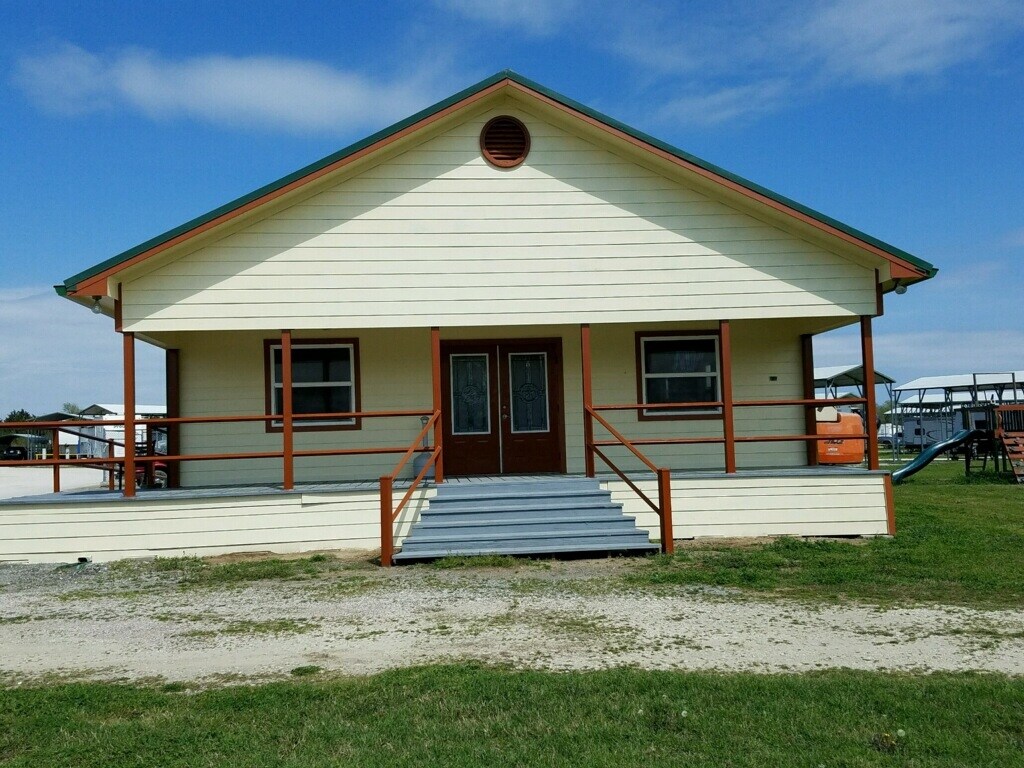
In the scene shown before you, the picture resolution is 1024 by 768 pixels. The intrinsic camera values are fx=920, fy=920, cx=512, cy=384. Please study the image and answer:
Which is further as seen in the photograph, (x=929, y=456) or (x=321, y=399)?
(x=929, y=456)

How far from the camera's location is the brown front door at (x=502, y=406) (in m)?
14.9

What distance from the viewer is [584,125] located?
1298 centimetres

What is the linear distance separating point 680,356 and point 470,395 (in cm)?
356

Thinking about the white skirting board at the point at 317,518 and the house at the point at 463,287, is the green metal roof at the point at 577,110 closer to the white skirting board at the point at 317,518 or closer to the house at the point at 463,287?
the house at the point at 463,287

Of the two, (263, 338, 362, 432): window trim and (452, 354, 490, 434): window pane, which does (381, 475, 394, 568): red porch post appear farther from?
(452, 354, 490, 434): window pane

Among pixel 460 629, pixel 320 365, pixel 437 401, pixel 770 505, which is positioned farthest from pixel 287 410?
pixel 770 505

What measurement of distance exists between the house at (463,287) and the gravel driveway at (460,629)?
2.34 m

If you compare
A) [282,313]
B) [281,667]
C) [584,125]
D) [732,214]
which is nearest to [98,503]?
[282,313]

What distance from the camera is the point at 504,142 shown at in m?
13.2

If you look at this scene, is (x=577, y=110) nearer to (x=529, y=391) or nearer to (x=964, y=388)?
(x=529, y=391)

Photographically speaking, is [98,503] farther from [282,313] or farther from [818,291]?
[818,291]

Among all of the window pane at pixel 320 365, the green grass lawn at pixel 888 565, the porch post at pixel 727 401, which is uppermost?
the window pane at pixel 320 365

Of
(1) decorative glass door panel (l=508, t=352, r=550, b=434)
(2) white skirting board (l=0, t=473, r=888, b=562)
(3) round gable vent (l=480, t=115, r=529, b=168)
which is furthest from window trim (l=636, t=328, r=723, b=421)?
(3) round gable vent (l=480, t=115, r=529, b=168)

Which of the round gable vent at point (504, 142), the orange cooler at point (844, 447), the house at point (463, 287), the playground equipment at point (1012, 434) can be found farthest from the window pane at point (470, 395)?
the playground equipment at point (1012, 434)
